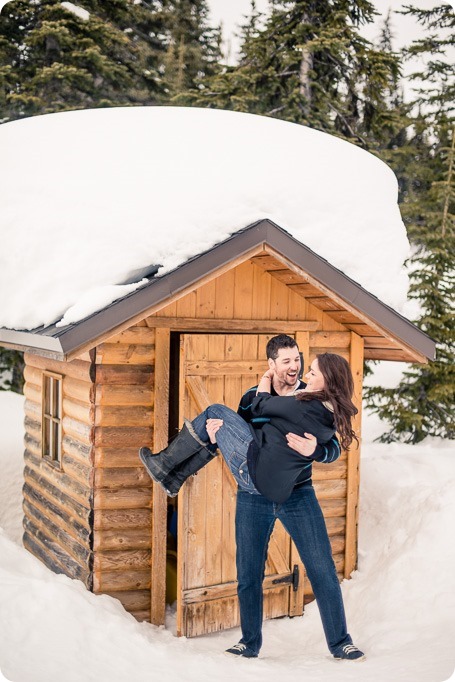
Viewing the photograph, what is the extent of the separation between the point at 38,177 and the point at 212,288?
2.47 meters

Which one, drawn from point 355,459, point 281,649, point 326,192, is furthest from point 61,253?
point 281,649

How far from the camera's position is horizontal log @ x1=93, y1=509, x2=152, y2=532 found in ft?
16.7

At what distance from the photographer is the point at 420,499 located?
6551 millimetres

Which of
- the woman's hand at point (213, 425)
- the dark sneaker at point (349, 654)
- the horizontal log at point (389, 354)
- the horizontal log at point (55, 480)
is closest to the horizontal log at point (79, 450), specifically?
the horizontal log at point (55, 480)

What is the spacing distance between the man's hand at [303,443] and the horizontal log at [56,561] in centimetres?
228

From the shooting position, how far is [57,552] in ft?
19.3

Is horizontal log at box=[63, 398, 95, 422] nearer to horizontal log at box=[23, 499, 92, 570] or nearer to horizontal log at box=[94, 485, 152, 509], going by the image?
horizontal log at box=[94, 485, 152, 509]

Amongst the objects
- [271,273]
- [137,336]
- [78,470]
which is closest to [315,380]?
[137,336]

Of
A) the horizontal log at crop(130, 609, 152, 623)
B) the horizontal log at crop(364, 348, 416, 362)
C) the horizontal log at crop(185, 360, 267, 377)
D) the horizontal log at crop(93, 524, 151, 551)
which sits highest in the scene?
the horizontal log at crop(364, 348, 416, 362)

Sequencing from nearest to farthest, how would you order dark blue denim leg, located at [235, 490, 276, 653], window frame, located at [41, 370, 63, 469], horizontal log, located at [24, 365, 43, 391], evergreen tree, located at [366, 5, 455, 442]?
dark blue denim leg, located at [235, 490, 276, 653], window frame, located at [41, 370, 63, 469], horizontal log, located at [24, 365, 43, 391], evergreen tree, located at [366, 5, 455, 442]

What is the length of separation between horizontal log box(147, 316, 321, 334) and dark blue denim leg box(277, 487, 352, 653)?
168 centimetres

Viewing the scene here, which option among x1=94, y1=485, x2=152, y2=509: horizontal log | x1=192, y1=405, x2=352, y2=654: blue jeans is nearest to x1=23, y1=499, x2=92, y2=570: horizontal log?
x1=94, y1=485, x2=152, y2=509: horizontal log

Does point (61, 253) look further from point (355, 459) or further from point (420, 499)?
point (420, 499)

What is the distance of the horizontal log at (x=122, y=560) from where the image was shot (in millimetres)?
5074
